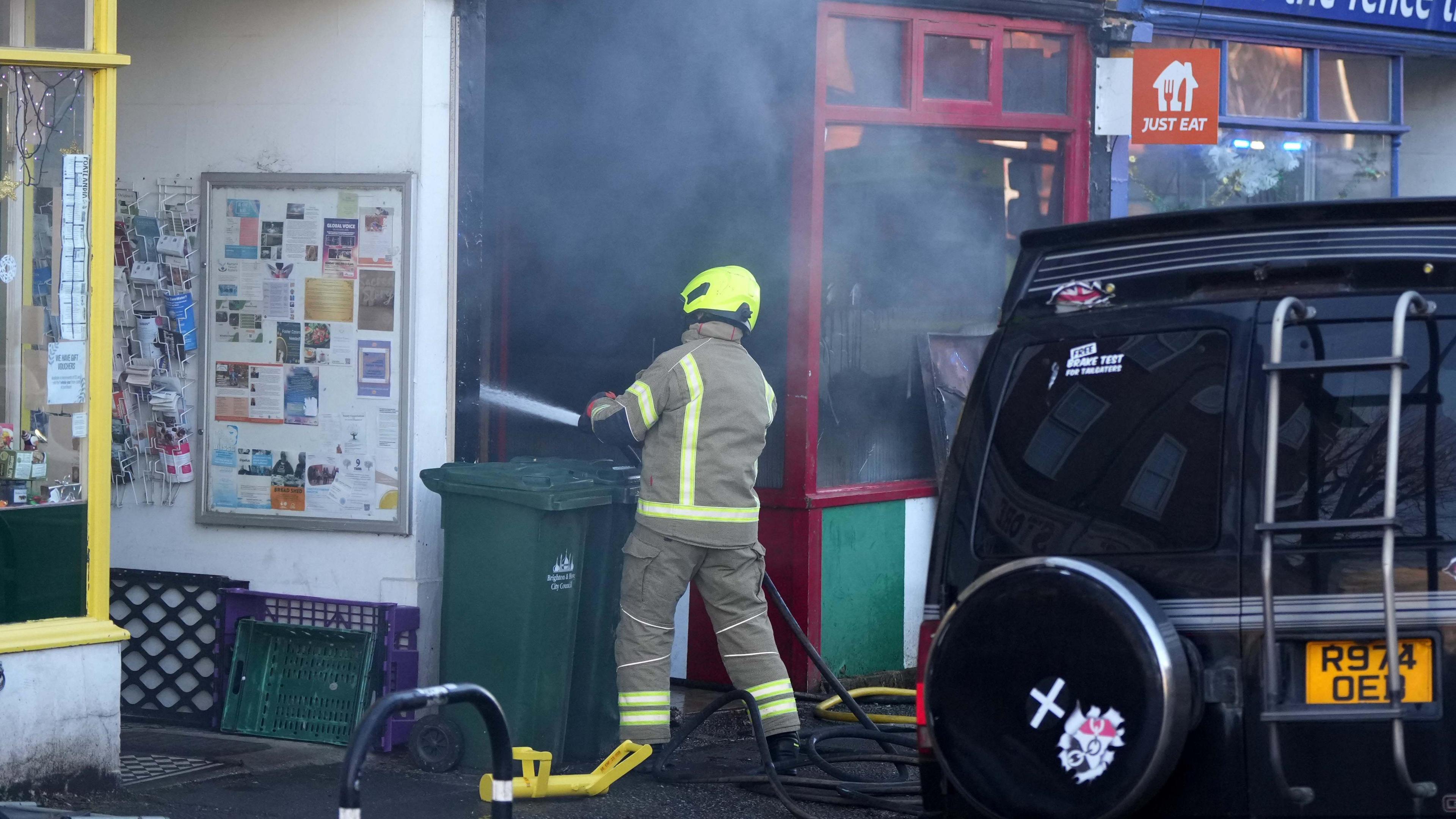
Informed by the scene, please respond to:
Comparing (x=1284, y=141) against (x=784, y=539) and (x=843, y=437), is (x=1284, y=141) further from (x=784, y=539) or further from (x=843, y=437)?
(x=784, y=539)

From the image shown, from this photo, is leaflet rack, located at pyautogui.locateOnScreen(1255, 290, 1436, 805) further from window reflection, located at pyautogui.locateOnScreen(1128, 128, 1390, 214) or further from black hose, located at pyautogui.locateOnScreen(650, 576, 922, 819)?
window reflection, located at pyautogui.locateOnScreen(1128, 128, 1390, 214)

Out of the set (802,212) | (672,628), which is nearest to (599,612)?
(672,628)

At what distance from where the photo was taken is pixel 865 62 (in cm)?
743

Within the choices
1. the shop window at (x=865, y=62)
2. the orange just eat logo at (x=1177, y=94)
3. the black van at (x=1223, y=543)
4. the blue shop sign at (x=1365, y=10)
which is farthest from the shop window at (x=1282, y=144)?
the black van at (x=1223, y=543)

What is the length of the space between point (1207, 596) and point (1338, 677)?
30 cm

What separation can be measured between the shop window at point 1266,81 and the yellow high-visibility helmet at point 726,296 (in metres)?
4.27

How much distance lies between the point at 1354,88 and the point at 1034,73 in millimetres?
2815

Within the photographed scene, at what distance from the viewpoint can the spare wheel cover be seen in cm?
309

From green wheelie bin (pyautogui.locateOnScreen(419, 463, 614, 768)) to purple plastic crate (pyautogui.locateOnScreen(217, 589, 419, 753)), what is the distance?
0.91ft

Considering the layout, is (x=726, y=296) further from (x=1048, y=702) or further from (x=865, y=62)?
(x=1048, y=702)

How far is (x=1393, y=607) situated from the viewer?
2861 mm

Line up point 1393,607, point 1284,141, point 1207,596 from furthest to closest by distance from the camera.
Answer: point 1284,141
point 1207,596
point 1393,607

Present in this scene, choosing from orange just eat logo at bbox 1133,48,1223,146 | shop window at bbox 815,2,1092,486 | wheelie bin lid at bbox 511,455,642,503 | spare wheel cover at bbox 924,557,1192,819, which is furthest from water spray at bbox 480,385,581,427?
spare wheel cover at bbox 924,557,1192,819

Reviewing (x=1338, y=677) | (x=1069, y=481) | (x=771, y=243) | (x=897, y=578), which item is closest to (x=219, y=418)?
(x=771, y=243)
